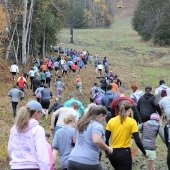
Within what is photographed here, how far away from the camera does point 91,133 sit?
6.57 m

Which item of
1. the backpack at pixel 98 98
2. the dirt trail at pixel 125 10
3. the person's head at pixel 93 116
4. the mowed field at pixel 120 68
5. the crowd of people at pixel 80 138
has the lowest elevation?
the mowed field at pixel 120 68

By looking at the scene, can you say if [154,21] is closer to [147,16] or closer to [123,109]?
[147,16]

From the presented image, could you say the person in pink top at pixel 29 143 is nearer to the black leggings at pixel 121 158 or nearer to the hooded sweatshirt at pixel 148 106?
the black leggings at pixel 121 158

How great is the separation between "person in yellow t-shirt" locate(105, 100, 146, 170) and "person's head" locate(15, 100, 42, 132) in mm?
1859

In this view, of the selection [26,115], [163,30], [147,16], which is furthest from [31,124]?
[147,16]

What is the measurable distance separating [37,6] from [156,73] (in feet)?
44.5

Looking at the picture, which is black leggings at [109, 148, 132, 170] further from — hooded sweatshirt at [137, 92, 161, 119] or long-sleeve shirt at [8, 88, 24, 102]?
long-sleeve shirt at [8, 88, 24, 102]

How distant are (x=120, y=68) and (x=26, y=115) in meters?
42.8

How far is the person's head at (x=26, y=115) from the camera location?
6031mm

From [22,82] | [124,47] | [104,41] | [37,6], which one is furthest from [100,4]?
[22,82]

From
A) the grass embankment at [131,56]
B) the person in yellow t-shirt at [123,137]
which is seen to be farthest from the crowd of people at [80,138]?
the grass embankment at [131,56]

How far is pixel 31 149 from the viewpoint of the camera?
6.07 m

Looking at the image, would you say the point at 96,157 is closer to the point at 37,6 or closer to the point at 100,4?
the point at 37,6

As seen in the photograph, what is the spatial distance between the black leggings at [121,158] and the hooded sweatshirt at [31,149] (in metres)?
1.91
